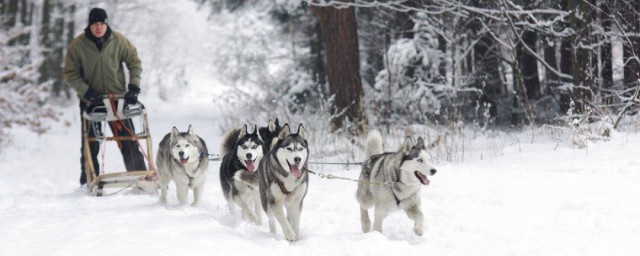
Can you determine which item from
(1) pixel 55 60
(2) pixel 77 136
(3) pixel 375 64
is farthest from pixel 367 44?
(1) pixel 55 60

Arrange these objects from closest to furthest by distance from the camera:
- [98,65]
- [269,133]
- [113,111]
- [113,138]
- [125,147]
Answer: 1. [269,133]
2. [113,138]
3. [113,111]
4. [98,65]
5. [125,147]

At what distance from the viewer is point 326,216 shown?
19.5 ft

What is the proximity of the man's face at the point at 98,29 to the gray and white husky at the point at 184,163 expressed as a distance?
5.69 ft

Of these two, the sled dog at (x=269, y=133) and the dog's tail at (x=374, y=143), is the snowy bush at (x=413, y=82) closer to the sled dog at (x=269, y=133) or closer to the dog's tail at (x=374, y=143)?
the sled dog at (x=269, y=133)

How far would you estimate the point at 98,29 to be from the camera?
758cm

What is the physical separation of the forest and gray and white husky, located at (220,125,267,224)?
3.81 meters

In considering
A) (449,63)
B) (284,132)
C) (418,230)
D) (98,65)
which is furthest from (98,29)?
(449,63)

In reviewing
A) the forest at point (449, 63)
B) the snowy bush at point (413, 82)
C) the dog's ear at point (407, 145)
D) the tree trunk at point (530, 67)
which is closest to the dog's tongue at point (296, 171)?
the dog's ear at point (407, 145)

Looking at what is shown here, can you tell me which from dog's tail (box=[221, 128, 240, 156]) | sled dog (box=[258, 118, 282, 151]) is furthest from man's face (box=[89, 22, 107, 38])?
sled dog (box=[258, 118, 282, 151])

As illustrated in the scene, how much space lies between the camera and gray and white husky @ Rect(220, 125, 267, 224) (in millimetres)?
5574

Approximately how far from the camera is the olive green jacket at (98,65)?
767 centimetres

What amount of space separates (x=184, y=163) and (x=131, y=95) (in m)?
1.64

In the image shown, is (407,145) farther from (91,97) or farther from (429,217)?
(91,97)

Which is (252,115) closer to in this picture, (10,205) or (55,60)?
(10,205)
